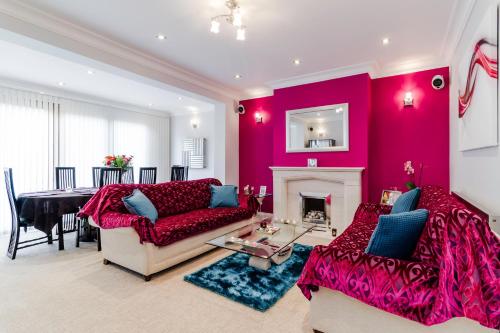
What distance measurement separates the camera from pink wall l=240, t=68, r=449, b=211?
3803 millimetres

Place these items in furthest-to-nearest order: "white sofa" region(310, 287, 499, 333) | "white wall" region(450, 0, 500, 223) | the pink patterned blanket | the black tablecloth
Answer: the black tablecloth < "white wall" region(450, 0, 500, 223) < "white sofa" region(310, 287, 499, 333) < the pink patterned blanket

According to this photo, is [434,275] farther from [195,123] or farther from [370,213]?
[195,123]

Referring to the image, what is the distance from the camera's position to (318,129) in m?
4.46

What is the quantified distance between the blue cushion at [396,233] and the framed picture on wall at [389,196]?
7.79 feet

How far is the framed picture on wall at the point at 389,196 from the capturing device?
Answer: 12.4ft

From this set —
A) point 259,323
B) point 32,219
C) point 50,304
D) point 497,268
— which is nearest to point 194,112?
point 32,219

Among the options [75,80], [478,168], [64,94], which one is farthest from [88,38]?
[478,168]

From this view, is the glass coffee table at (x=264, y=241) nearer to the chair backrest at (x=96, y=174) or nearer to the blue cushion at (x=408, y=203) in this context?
the blue cushion at (x=408, y=203)

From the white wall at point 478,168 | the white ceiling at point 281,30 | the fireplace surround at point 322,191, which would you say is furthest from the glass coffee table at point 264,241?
the white ceiling at point 281,30

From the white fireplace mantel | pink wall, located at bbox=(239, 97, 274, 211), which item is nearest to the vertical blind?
pink wall, located at bbox=(239, 97, 274, 211)

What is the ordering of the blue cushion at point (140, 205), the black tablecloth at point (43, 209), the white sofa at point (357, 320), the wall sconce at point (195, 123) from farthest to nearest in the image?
the wall sconce at point (195, 123), the black tablecloth at point (43, 209), the blue cushion at point (140, 205), the white sofa at point (357, 320)

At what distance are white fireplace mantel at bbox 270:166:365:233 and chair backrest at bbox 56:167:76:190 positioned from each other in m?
3.69

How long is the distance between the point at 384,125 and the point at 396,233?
3.12 metres

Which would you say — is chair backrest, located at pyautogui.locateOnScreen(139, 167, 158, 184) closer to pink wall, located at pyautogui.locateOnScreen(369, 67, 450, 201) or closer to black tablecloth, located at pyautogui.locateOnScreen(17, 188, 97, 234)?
black tablecloth, located at pyautogui.locateOnScreen(17, 188, 97, 234)
